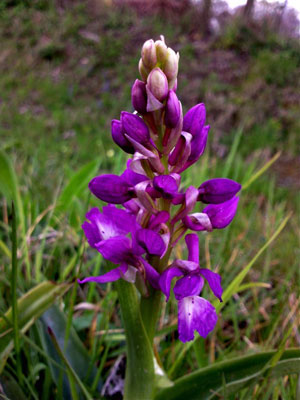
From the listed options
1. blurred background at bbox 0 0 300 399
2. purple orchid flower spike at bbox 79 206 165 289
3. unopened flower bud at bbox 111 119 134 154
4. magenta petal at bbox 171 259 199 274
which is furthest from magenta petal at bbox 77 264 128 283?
blurred background at bbox 0 0 300 399

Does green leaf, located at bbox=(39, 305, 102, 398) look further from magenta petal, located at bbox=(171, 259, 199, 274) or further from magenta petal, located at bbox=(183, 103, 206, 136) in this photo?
magenta petal, located at bbox=(183, 103, 206, 136)

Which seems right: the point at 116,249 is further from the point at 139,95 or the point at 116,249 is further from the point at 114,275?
the point at 139,95

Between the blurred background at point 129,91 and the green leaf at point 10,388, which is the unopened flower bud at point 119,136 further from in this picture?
the blurred background at point 129,91

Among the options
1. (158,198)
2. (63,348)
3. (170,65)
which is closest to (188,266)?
(158,198)

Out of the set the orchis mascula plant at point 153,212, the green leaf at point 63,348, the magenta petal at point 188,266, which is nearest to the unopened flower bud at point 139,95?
the orchis mascula plant at point 153,212

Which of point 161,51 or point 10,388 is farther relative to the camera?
point 10,388

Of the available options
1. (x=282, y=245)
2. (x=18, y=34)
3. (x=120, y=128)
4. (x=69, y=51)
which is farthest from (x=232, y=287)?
(x=18, y=34)
